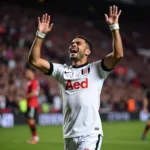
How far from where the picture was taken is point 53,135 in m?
15.2

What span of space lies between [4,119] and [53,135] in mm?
3540

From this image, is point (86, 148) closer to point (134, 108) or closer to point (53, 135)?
point (53, 135)

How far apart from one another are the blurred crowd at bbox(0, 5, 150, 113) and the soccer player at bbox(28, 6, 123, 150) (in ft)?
43.1

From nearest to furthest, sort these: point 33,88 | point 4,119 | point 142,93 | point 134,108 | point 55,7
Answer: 1. point 33,88
2. point 4,119
3. point 134,108
4. point 142,93
5. point 55,7

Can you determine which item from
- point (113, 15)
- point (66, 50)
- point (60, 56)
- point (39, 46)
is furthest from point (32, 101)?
point (66, 50)

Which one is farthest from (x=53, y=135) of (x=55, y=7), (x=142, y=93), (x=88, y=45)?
(x=55, y=7)

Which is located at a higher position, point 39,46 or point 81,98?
point 39,46

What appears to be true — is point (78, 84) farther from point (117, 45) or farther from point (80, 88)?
point (117, 45)

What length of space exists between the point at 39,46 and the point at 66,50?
21550 millimetres

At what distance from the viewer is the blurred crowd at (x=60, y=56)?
67.7 feet

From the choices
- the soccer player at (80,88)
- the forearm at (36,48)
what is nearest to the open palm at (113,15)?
the soccer player at (80,88)

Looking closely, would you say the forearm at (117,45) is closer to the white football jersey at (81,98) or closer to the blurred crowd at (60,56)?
the white football jersey at (81,98)

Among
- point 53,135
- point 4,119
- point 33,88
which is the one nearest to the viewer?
point 33,88

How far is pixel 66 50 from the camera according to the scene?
26703 millimetres
